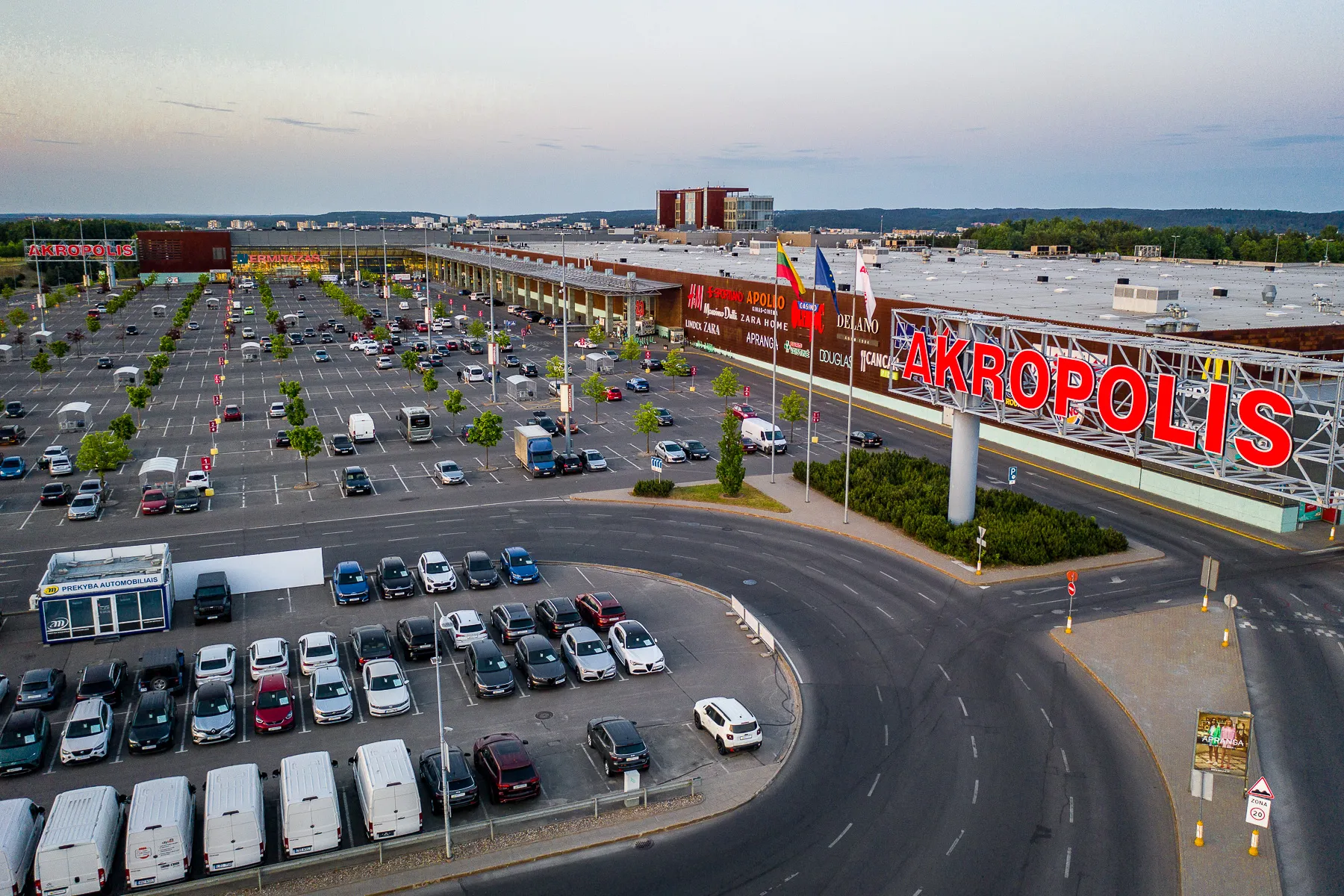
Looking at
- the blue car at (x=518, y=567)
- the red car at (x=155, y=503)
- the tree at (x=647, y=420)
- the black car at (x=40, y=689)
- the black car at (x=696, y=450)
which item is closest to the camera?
the black car at (x=40, y=689)

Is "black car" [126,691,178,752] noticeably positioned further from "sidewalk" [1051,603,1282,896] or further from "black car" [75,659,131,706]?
"sidewalk" [1051,603,1282,896]

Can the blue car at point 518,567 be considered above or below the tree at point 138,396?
below

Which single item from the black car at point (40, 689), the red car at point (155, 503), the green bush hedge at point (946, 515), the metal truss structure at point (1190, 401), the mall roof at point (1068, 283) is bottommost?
the black car at point (40, 689)

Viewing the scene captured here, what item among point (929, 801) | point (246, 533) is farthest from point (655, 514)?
point (929, 801)

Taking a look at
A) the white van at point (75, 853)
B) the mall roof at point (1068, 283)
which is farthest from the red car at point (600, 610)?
the mall roof at point (1068, 283)

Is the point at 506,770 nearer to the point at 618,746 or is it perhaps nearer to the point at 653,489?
the point at 618,746

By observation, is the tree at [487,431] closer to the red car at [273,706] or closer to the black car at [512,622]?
the black car at [512,622]

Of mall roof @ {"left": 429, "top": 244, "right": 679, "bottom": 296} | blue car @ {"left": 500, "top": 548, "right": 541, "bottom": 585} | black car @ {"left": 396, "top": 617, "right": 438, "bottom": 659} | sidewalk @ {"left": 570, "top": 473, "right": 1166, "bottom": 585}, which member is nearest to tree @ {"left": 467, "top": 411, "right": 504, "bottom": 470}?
sidewalk @ {"left": 570, "top": 473, "right": 1166, "bottom": 585}
